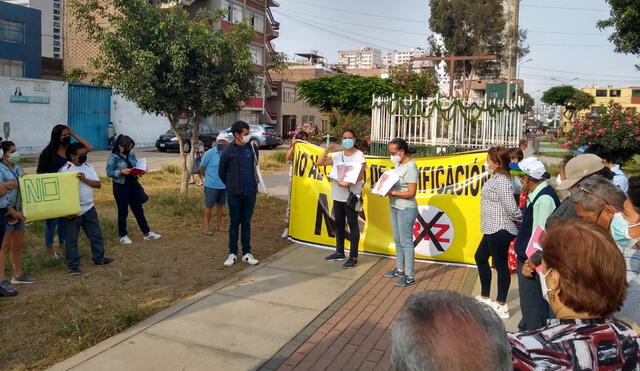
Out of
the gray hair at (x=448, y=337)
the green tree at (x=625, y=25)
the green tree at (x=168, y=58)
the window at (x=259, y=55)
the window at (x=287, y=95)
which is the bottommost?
the gray hair at (x=448, y=337)

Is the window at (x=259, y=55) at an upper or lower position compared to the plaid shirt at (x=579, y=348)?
upper

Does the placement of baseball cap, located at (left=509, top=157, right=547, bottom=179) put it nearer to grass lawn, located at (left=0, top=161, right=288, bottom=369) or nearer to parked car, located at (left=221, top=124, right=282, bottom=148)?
grass lawn, located at (left=0, top=161, right=288, bottom=369)

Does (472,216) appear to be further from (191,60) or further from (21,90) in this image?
(21,90)

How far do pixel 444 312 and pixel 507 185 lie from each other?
13.6 feet

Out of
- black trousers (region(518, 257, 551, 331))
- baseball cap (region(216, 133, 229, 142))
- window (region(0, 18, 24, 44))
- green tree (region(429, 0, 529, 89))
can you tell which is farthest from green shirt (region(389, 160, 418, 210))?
green tree (region(429, 0, 529, 89))

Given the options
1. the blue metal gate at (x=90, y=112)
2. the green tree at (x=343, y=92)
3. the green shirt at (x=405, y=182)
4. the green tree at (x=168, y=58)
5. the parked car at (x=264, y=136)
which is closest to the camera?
the green shirt at (x=405, y=182)

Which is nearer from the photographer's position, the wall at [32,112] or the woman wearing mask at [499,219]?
the woman wearing mask at [499,219]

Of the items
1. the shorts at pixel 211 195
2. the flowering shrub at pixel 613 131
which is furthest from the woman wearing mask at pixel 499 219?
the flowering shrub at pixel 613 131

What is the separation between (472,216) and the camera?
7.52 m

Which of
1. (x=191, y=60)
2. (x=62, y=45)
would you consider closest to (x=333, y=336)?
(x=191, y=60)

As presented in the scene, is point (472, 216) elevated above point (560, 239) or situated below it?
below

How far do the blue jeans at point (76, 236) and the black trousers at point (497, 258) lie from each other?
4.65 m

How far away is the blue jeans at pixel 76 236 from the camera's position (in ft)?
21.9

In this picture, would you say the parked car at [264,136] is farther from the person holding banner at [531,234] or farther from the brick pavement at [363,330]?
the person holding banner at [531,234]
